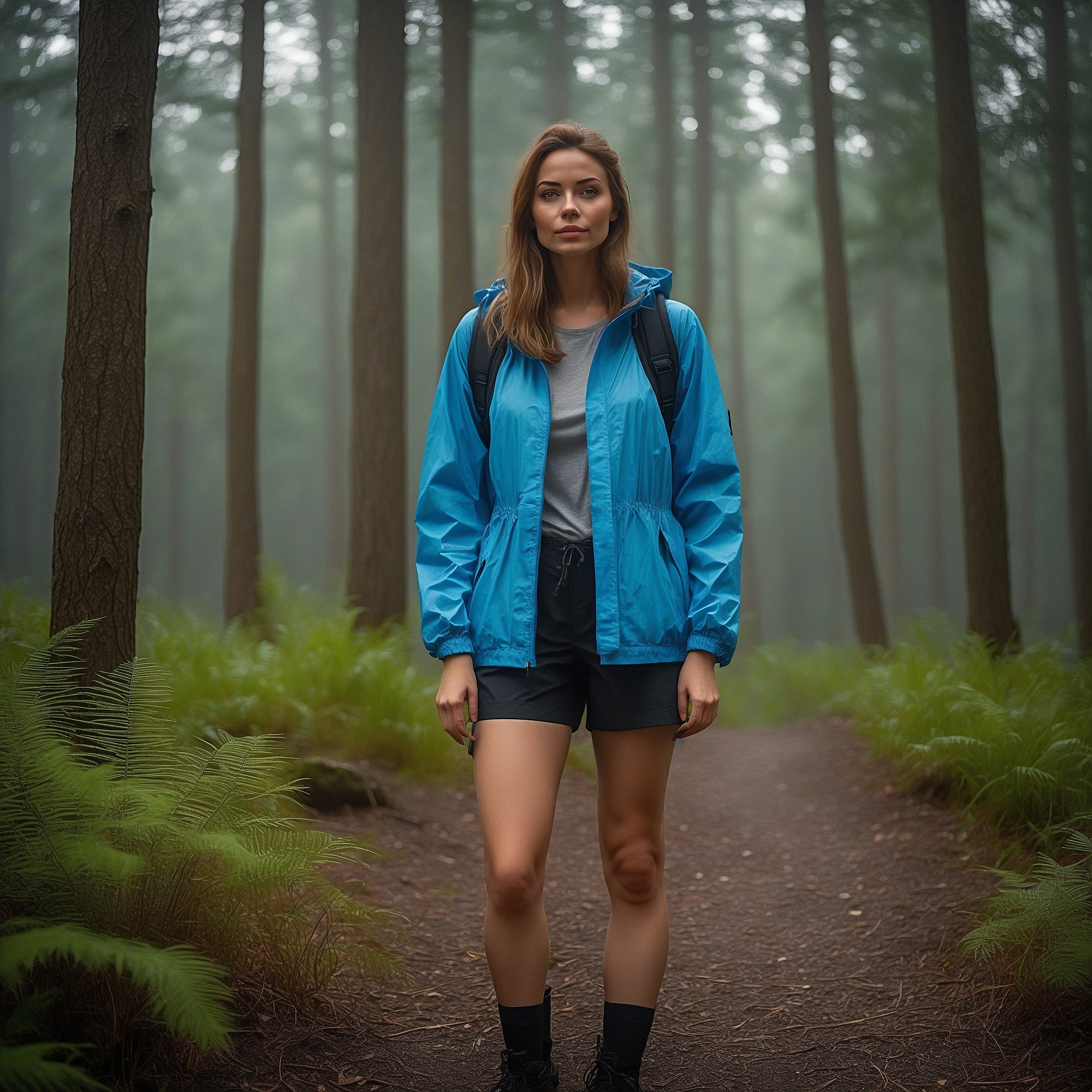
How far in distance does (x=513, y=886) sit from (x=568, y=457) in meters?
1.18

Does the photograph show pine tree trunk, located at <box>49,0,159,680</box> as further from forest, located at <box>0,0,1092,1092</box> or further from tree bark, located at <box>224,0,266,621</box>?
tree bark, located at <box>224,0,266,621</box>

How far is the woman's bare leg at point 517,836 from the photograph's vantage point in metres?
2.42

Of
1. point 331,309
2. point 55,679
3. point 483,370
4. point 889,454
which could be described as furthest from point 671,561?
point 331,309

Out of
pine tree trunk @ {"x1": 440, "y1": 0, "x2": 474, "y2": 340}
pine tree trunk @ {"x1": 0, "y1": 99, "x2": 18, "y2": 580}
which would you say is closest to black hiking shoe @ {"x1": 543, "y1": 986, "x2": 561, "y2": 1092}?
pine tree trunk @ {"x1": 440, "y1": 0, "x2": 474, "y2": 340}

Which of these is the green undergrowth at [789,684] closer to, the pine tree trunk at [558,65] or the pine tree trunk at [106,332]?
the pine tree trunk at [106,332]

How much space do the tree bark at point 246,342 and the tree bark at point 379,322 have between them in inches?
82.9

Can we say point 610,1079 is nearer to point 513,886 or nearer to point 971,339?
point 513,886

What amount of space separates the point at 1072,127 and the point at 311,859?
13521 mm

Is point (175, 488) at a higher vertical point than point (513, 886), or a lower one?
higher

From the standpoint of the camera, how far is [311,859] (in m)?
3.01

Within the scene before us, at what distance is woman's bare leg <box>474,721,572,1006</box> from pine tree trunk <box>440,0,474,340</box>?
305 inches

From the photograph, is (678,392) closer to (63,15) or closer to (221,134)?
(63,15)

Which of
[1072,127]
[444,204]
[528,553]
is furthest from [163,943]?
[1072,127]

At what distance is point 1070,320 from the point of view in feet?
43.9
